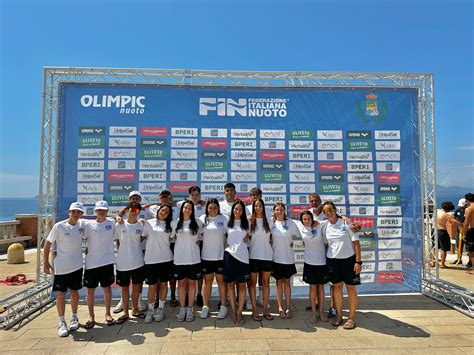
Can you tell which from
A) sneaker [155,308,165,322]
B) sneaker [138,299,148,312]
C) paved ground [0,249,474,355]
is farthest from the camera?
sneaker [138,299,148,312]

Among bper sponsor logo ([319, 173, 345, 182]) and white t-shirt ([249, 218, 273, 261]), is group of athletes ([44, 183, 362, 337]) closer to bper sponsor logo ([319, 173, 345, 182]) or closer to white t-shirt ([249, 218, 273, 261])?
white t-shirt ([249, 218, 273, 261])

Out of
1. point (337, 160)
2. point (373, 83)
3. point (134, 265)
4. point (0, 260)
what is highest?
point (373, 83)

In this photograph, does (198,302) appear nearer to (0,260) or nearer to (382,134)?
(382,134)

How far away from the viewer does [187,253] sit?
13.0ft

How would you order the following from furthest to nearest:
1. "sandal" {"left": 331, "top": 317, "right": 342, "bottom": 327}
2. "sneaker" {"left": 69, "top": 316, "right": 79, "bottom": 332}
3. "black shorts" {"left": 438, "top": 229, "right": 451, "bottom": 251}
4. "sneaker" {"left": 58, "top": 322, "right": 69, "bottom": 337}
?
1. "black shorts" {"left": 438, "top": 229, "right": 451, "bottom": 251}
2. "sandal" {"left": 331, "top": 317, "right": 342, "bottom": 327}
3. "sneaker" {"left": 69, "top": 316, "right": 79, "bottom": 332}
4. "sneaker" {"left": 58, "top": 322, "right": 69, "bottom": 337}

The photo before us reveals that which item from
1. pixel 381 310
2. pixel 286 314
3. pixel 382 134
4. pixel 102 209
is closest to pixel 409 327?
pixel 381 310

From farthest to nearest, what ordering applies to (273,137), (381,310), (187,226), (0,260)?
(0,260) < (273,137) < (381,310) < (187,226)

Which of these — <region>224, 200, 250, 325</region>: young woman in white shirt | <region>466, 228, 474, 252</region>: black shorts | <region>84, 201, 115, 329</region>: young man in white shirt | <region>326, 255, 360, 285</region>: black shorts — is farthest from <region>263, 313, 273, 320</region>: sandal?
<region>466, 228, 474, 252</region>: black shorts

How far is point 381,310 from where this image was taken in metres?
4.64

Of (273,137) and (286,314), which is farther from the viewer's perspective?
(273,137)

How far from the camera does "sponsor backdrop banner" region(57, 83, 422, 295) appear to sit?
5.27 m

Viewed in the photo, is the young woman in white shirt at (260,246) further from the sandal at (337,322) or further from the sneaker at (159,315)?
the sneaker at (159,315)

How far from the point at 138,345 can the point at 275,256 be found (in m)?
1.96

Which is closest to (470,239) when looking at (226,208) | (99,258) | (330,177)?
(330,177)
